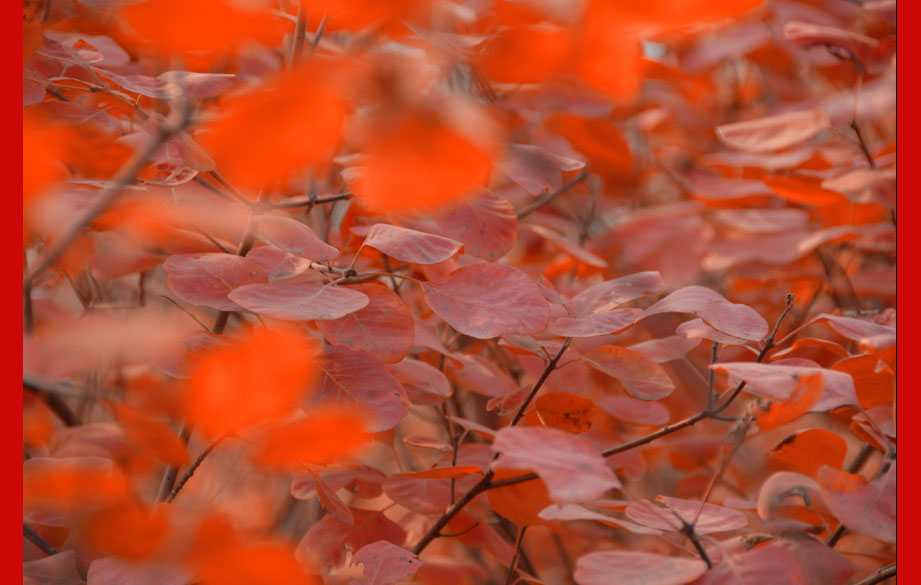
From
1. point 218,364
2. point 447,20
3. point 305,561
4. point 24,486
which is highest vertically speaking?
point 447,20

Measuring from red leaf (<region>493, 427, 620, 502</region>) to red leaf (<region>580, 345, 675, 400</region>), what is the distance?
129mm

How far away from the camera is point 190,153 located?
0.51m

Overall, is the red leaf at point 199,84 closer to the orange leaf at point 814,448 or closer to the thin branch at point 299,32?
the thin branch at point 299,32

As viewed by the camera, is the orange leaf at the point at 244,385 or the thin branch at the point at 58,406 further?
the thin branch at the point at 58,406

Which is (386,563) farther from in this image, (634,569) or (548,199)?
(548,199)

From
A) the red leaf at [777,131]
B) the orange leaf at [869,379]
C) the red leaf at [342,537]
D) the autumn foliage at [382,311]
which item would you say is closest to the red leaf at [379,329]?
the autumn foliage at [382,311]

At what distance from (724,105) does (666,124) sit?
1.34 feet

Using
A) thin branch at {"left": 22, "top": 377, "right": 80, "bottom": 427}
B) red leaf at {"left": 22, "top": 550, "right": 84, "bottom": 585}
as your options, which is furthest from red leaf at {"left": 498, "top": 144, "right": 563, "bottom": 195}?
thin branch at {"left": 22, "top": 377, "right": 80, "bottom": 427}

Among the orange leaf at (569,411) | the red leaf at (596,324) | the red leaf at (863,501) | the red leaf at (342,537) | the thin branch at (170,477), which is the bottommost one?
the red leaf at (342,537)

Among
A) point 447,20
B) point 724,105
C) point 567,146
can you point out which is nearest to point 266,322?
point 447,20

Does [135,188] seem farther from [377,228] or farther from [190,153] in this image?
[377,228]

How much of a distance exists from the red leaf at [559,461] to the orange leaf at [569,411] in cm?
13

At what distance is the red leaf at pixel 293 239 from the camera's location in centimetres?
52

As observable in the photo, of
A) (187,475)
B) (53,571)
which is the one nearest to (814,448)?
(187,475)
